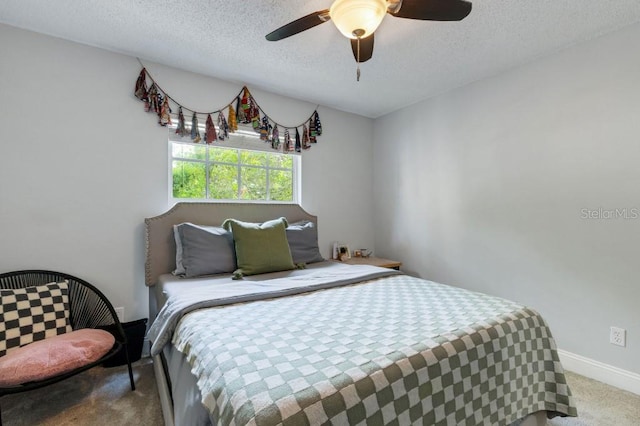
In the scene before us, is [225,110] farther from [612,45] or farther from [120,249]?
[612,45]

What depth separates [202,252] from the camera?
2309 millimetres

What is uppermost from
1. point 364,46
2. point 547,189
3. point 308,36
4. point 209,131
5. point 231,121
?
point 308,36

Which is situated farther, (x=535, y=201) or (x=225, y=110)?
(x=225, y=110)

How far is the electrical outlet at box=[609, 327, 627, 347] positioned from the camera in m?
1.99

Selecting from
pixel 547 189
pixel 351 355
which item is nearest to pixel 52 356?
pixel 351 355

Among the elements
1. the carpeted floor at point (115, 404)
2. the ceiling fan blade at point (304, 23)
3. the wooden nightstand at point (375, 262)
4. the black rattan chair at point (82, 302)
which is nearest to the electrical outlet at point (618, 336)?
the carpeted floor at point (115, 404)

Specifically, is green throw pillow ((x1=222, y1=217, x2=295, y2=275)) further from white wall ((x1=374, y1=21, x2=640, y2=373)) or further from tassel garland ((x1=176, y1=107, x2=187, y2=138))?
white wall ((x1=374, y1=21, x2=640, y2=373))

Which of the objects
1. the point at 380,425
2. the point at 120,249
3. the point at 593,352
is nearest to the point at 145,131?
the point at 120,249

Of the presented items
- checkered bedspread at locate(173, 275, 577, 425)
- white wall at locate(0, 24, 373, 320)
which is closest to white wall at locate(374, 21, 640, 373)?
checkered bedspread at locate(173, 275, 577, 425)

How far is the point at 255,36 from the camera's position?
2.09 meters

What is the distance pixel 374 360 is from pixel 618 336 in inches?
83.3

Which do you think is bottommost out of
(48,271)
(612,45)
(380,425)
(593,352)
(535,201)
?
(593,352)

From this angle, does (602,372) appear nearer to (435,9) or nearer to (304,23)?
(435,9)

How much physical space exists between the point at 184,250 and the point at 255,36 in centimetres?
165
